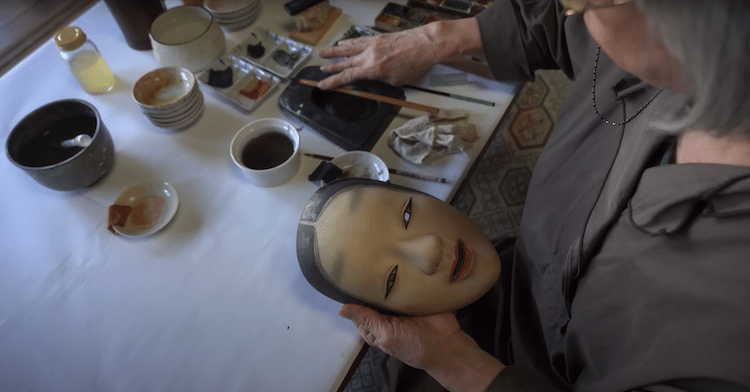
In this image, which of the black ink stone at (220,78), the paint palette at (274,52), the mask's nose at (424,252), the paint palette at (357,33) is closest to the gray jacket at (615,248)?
the mask's nose at (424,252)

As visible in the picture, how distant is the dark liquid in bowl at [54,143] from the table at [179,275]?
9 centimetres

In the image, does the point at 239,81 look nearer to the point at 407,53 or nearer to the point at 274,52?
the point at 274,52

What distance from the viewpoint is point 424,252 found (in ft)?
2.13

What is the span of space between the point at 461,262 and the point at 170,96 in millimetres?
767

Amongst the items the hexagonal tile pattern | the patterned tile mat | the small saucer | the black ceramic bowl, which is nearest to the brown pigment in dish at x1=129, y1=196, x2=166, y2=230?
the small saucer

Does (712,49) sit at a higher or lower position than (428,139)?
higher

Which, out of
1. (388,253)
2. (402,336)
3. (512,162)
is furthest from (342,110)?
(512,162)

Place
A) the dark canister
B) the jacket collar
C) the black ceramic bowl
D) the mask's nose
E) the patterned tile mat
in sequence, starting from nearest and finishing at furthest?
the jacket collar → the mask's nose → the black ceramic bowl → the dark canister → the patterned tile mat

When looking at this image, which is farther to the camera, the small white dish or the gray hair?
the small white dish

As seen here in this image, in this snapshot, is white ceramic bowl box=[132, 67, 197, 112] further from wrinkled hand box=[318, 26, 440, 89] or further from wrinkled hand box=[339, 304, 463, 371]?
wrinkled hand box=[339, 304, 463, 371]

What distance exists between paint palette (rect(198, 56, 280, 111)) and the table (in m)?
0.03

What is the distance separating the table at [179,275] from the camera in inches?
27.6

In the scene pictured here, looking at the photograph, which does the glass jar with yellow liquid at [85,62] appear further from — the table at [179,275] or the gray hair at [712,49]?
the gray hair at [712,49]

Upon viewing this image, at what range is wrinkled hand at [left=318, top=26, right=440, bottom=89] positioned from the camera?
963 millimetres
